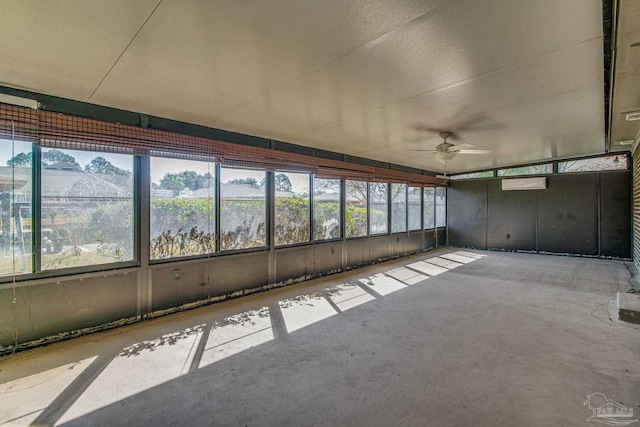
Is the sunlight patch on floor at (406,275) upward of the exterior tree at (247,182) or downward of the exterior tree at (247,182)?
downward

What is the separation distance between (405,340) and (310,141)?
355 centimetres

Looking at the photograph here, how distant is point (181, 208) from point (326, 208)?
292 cm

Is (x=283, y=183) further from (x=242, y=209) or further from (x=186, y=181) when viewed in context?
(x=186, y=181)

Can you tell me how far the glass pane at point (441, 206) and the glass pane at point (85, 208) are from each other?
28.9ft

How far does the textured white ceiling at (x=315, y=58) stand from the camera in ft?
5.81

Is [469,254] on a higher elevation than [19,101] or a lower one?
lower

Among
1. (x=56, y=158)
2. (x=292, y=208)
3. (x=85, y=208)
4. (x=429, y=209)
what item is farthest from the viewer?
(x=429, y=209)

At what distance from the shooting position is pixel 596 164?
7492 mm

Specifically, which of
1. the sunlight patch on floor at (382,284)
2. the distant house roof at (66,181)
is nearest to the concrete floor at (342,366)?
the sunlight patch on floor at (382,284)

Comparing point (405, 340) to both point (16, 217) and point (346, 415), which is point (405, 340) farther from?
point (16, 217)

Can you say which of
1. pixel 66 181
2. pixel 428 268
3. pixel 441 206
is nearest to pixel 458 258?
pixel 428 268

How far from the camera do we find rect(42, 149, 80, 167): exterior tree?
3.04 meters

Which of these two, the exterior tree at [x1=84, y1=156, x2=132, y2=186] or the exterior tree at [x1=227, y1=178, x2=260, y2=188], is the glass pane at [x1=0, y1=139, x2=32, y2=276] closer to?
the exterior tree at [x1=84, y1=156, x2=132, y2=186]

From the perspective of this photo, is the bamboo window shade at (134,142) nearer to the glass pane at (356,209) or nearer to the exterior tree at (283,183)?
the exterior tree at (283,183)
